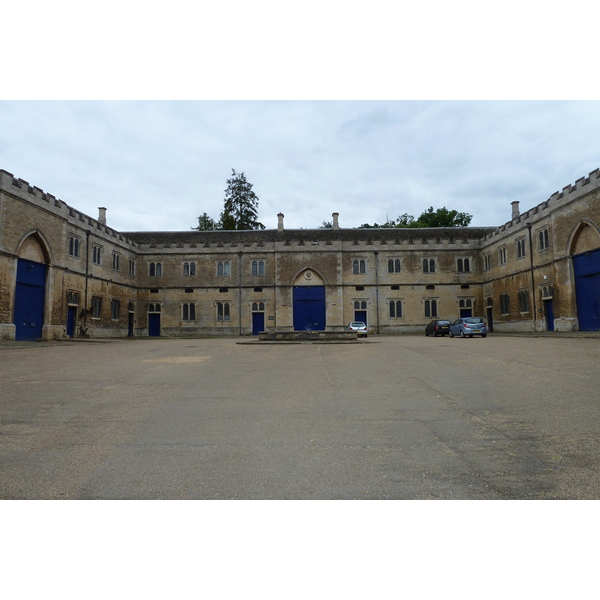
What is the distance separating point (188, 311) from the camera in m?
39.8

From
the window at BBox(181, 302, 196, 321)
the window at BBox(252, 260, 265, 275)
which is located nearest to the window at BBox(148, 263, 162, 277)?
the window at BBox(181, 302, 196, 321)

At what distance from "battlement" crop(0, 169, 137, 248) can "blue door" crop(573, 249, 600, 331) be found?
31.5m

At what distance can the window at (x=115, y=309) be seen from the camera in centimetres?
3505

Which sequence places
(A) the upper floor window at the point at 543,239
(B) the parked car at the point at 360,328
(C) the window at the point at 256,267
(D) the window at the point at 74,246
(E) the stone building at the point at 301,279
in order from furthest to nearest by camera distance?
(C) the window at the point at 256,267 → (E) the stone building at the point at 301,279 → (B) the parked car at the point at 360,328 → (D) the window at the point at 74,246 → (A) the upper floor window at the point at 543,239

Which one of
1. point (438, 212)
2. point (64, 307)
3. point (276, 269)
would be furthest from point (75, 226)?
point (438, 212)

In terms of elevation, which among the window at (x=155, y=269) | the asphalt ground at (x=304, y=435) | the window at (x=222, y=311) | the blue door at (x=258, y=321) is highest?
the window at (x=155, y=269)

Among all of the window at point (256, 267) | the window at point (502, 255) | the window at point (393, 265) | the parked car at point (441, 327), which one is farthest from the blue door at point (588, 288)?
the window at point (256, 267)

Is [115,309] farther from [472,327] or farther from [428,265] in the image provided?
[428,265]

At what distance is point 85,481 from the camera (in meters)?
4.03

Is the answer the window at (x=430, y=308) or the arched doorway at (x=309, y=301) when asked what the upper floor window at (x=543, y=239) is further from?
the arched doorway at (x=309, y=301)

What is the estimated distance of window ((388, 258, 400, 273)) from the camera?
4019 cm

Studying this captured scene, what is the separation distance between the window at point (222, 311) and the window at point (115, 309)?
830cm

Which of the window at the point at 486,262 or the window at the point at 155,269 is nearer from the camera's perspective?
the window at the point at 486,262

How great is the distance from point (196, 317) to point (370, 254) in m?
16.7
